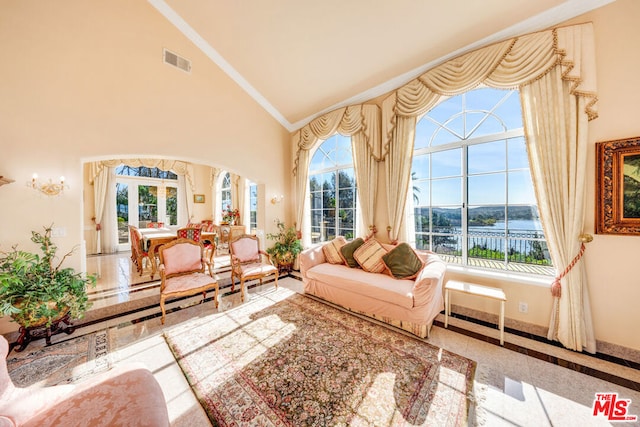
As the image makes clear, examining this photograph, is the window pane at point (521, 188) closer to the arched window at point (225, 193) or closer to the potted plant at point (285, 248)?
the potted plant at point (285, 248)

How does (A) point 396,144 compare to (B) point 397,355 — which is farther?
(A) point 396,144

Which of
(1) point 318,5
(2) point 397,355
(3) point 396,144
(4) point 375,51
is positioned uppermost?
(1) point 318,5

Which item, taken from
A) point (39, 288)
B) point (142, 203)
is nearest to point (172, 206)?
point (142, 203)

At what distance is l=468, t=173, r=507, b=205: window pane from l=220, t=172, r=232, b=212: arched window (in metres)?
7.73

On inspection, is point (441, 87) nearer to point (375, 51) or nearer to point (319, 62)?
point (375, 51)

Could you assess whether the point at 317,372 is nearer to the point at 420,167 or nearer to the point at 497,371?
the point at 497,371

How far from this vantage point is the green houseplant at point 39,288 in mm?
2312

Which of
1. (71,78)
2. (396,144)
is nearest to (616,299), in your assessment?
(396,144)

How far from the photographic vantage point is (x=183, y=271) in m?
3.48

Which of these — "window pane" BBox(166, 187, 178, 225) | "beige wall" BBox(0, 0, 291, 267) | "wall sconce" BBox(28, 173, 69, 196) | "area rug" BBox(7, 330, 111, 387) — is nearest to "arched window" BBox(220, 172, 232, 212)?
"window pane" BBox(166, 187, 178, 225)

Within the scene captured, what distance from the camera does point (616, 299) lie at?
7.27ft

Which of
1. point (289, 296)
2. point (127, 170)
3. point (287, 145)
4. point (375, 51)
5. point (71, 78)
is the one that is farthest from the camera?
point (127, 170)

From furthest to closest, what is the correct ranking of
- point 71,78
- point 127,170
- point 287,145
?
1. point 127,170
2. point 287,145
3. point 71,78

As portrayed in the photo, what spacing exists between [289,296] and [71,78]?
438cm
